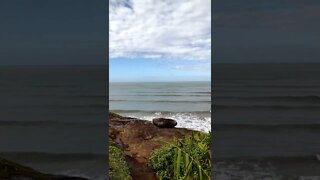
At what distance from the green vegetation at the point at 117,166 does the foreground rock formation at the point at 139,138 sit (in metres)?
0.06

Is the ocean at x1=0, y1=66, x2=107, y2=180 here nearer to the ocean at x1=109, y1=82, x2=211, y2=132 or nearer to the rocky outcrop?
the rocky outcrop

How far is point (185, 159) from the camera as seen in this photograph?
7.96ft

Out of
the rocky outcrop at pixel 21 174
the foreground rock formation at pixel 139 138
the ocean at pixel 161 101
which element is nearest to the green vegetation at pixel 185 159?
the foreground rock formation at pixel 139 138

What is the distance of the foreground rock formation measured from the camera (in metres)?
2.74

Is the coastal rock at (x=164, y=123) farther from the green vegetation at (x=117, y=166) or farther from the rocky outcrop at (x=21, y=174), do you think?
the rocky outcrop at (x=21, y=174)

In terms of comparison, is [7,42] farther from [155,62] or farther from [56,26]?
[155,62]

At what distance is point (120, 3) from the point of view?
2.75 metres

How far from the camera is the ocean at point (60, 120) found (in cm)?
242

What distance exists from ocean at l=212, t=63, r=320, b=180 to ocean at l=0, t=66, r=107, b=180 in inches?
32.5

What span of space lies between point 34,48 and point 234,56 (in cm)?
177

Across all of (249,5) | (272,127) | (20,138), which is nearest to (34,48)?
(20,138)

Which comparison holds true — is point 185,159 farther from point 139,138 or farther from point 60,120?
point 60,120

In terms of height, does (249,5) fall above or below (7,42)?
above

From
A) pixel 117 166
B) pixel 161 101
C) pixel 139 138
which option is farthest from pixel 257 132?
pixel 161 101
